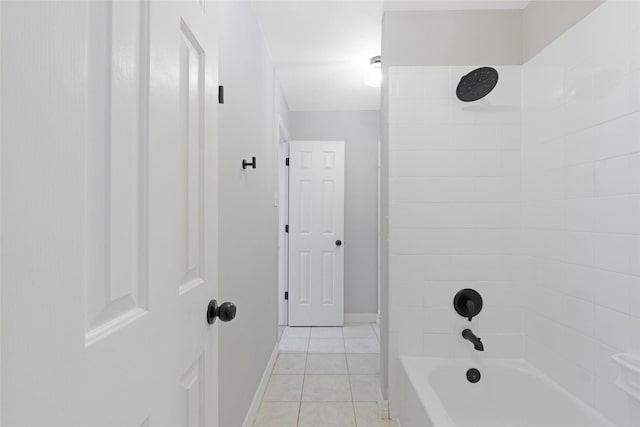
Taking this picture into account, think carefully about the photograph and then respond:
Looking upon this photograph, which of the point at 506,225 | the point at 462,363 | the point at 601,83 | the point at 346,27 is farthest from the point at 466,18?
the point at 462,363

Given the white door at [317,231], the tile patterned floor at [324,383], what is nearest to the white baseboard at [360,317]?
the white door at [317,231]

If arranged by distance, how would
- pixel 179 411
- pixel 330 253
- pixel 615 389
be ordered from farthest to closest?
pixel 330 253, pixel 615 389, pixel 179 411

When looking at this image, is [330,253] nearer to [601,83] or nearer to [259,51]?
[259,51]

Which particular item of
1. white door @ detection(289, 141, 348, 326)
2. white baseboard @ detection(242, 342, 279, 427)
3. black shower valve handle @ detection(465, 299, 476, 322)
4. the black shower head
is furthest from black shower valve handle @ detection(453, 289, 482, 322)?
white door @ detection(289, 141, 348, 326)

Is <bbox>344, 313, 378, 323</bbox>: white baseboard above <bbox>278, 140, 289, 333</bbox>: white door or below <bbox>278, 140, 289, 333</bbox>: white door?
below

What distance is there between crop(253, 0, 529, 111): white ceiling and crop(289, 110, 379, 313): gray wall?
0.51 meters

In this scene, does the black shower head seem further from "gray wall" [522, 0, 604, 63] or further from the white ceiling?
the white ceiling

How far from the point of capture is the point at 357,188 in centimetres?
438

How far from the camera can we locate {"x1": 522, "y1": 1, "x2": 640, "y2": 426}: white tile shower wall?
55.5 inches

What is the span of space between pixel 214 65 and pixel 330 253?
3.31 m

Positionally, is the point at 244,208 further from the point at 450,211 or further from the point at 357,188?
the point at 357,188

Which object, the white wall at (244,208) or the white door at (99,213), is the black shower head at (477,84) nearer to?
the white wall at (244,208)

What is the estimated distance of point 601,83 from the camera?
154 cm

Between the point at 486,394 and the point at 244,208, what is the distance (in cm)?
166
